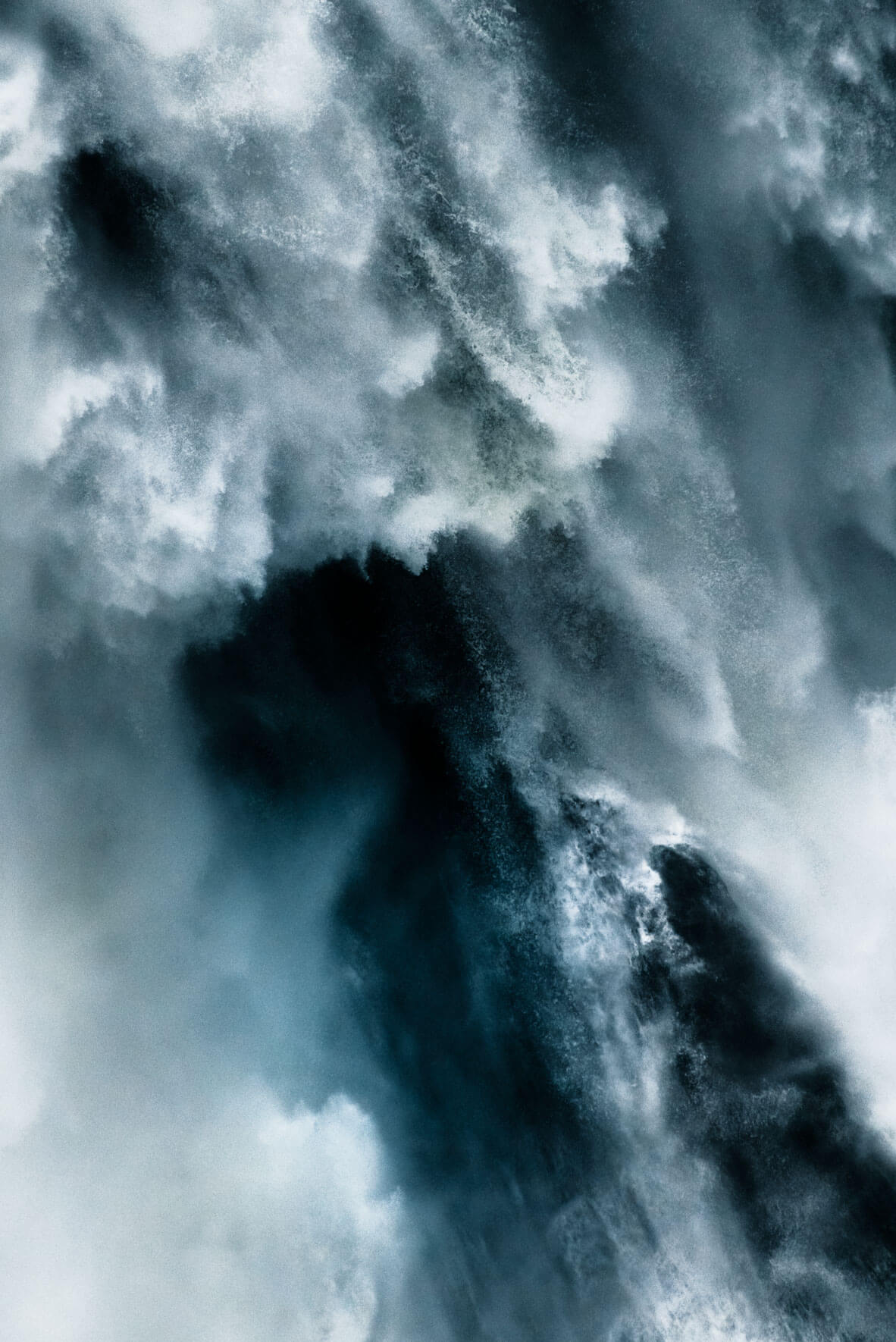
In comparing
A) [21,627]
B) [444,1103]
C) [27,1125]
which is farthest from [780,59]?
[27,1125]

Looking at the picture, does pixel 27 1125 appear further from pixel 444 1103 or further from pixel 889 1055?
pixel 889 1055

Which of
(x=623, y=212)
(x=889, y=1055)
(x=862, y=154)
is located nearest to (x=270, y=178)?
(x=623, y=212)

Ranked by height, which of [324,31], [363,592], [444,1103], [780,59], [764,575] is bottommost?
[444,1103]

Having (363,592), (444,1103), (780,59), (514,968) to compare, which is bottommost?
(444,1103)

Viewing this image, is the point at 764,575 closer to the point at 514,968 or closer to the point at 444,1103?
the point at 514,968

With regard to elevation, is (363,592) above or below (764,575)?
above

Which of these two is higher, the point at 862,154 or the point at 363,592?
the point at 862,154
